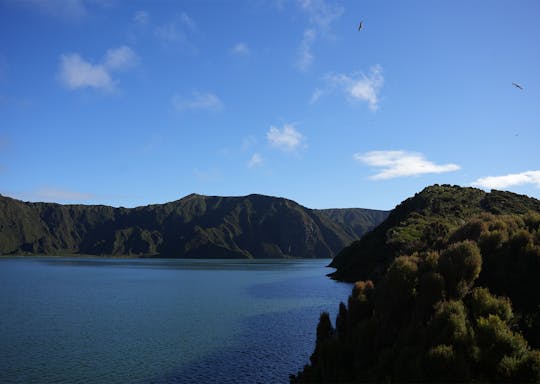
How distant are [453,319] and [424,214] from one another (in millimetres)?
128112

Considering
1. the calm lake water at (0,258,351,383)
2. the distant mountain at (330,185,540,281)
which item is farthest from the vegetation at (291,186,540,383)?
the distant mountain at (330,185,540,281)

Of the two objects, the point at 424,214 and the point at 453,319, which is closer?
the point at 453,319

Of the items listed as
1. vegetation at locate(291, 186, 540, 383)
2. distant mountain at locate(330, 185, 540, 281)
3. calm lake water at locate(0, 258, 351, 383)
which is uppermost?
distant mountain at locate(330, 185, 540, 281)

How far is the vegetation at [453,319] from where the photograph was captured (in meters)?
18.8

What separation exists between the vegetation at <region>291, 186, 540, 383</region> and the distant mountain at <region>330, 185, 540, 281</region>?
80.0 m

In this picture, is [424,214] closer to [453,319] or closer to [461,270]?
[461,270]

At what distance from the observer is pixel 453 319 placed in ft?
66.4

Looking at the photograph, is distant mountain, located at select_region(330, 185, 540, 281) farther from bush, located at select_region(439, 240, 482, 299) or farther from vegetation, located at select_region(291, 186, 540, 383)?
bush, located at select_region(439, 240, 482, 299)

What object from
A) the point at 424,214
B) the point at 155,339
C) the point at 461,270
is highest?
the point at 424,214

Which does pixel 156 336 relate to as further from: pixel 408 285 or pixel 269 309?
pixel 408 285

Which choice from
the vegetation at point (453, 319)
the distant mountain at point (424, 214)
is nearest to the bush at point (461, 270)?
the vegetation at point (453, 319)

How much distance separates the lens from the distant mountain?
11838 centimetres

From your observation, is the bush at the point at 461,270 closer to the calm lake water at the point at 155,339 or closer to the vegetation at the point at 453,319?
the vegetation at the point at 453,319

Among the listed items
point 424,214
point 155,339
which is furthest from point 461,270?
point 424,214
